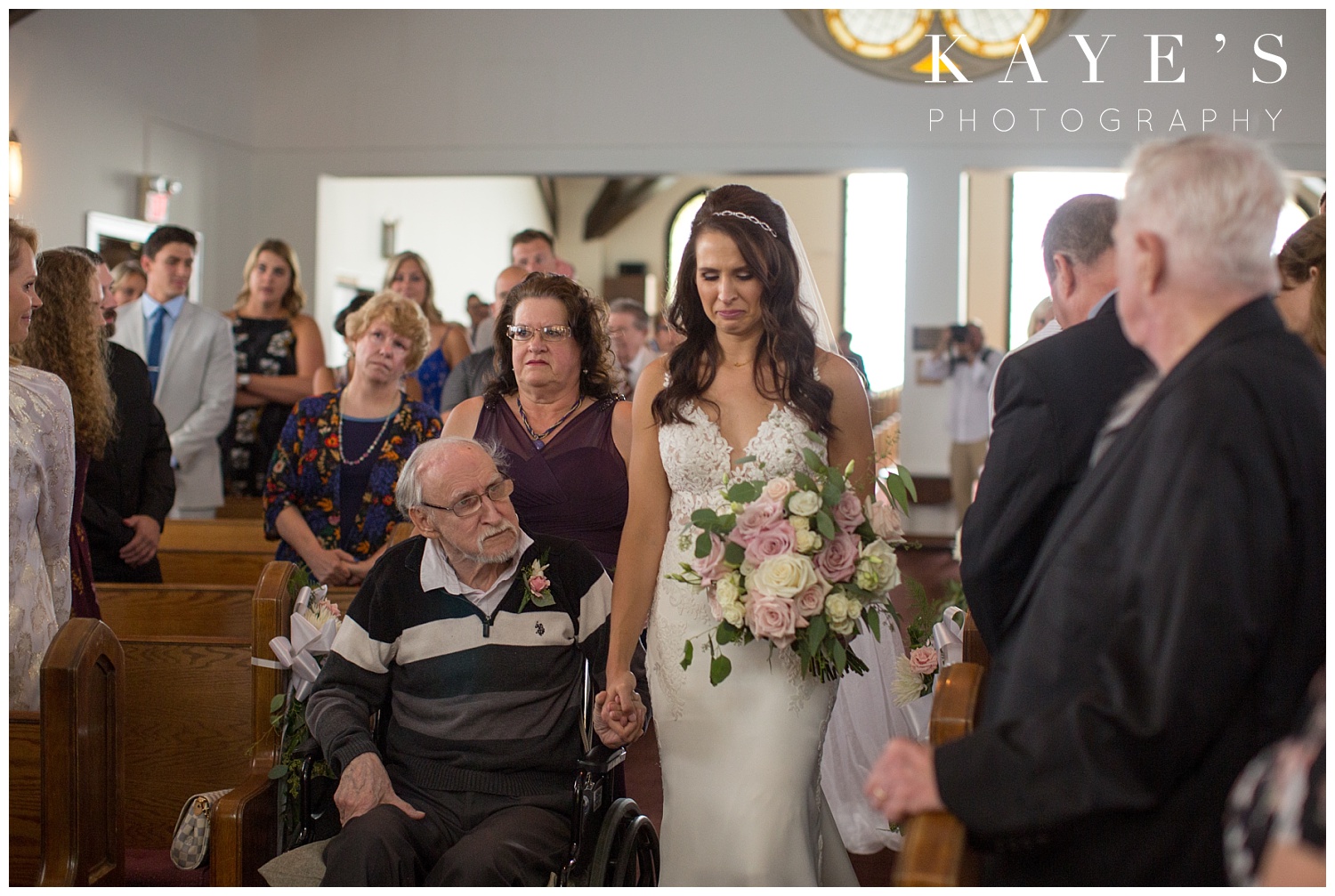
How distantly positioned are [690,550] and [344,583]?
186cm

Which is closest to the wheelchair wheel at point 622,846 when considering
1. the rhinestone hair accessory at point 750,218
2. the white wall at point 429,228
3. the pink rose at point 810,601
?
the pink rose at point 810,601

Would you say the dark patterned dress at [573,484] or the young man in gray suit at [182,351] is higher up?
the young man in gray suit at [182,351]

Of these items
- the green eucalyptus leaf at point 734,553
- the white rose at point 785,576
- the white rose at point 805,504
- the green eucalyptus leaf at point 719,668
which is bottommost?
the green eucalyptus leaf at point 719,668

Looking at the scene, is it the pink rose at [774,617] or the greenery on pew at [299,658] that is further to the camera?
the greenery on pew at [299,658]

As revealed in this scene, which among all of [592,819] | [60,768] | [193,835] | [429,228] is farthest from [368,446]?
[429,228]

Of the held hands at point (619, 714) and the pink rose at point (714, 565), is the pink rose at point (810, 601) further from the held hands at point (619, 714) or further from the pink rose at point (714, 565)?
the held hands at point (619, 714)

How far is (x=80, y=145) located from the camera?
867 cm

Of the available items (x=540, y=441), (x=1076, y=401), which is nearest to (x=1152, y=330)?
(x=1076, y=401)

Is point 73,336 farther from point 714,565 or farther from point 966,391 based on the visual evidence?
point 966,391

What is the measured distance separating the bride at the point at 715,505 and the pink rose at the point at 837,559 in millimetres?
277

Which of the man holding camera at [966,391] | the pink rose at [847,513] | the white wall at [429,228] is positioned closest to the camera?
the pink rose at [847,513]

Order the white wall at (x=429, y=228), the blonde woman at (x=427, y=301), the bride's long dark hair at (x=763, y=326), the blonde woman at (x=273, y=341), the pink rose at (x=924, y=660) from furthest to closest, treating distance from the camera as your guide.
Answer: the white wall at (x=429, y=228) < the blonde woman at (x=427, y=301) < the blonde woman at (x=273, y=341) < the pink rose at (x=924, y=660) < the bride's long dark hair at (x=763, y=326)

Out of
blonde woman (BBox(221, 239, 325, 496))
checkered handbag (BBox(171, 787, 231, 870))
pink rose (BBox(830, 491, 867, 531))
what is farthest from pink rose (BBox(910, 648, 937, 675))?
blonde woman (BBox(221, 239, 325, 496))

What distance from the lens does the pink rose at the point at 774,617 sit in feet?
8.20
